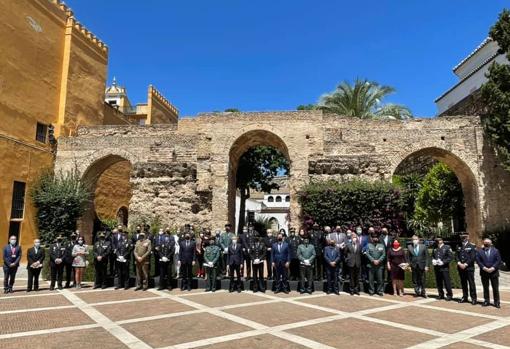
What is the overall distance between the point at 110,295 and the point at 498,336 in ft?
26.5

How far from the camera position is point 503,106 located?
50.7ft

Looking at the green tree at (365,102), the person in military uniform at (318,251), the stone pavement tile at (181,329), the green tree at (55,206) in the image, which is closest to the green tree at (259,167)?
the green tree at (365,102)

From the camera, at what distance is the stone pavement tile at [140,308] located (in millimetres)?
7328

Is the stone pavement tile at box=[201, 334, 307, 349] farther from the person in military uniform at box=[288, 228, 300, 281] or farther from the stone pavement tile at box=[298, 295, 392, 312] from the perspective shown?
the person in military uniform at box=[288, 228, 300, 281]

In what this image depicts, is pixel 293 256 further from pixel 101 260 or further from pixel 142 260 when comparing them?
pixel 101 260

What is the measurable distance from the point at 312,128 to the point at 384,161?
3.57m

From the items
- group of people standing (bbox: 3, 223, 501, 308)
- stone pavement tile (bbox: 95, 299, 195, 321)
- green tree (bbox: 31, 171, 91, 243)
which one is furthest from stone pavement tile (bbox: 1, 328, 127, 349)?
Result: green tree (bbox: 31, 171, 91, 243)

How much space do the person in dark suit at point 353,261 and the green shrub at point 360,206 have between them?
18.7ft

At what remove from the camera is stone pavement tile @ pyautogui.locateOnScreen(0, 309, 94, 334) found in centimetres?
636

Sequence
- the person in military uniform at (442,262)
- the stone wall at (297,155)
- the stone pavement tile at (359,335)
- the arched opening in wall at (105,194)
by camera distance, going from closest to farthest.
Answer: the stone pavement tile at (359,335)
the person in military uniform at (442,262)
the stone wall at (297,155)
the arched opening in wall at (105,194)

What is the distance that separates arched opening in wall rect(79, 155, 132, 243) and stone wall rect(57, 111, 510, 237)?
1922mm

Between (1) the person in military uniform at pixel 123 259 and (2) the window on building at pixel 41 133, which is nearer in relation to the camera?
(1) the person in military uniform at pixel 123 259

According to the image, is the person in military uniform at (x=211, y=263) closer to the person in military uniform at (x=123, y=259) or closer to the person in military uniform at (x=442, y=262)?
the person in military uniform at (x=123, y=259)

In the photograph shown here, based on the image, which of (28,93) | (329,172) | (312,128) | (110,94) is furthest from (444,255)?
(110,94)
